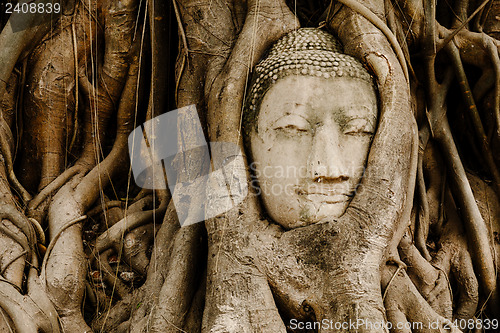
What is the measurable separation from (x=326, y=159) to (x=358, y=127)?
0.22 m

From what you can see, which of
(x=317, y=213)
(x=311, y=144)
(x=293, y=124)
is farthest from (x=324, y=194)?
(x=293, y=124)

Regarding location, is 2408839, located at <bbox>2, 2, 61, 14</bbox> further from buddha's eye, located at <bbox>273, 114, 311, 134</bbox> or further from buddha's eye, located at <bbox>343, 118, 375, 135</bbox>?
buddha's eye, located at <bbox>343, 118, 375, 135</bbox>

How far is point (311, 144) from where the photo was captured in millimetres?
2371

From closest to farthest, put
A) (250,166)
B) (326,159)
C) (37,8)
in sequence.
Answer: (326,159) → (250,166) → (37,8)

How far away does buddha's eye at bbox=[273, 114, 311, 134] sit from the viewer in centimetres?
238

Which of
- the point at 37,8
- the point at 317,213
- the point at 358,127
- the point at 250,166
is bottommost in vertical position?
the point at 317,213

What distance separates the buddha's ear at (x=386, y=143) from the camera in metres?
2.29

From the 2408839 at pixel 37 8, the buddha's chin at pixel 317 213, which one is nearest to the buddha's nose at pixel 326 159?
the buddha's chin at pixel 317 213

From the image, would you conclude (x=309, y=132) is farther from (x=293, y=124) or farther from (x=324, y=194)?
(x=324, y=194)

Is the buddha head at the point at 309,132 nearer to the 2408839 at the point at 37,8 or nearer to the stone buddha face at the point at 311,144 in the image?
the stone buddha face at the point at 311,144

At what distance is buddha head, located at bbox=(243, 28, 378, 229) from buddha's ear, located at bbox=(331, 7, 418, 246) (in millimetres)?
56

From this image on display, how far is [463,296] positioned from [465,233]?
0.32 metres

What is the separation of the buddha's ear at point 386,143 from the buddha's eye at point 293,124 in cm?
30

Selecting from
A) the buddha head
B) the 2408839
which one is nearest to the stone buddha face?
the buddha head
